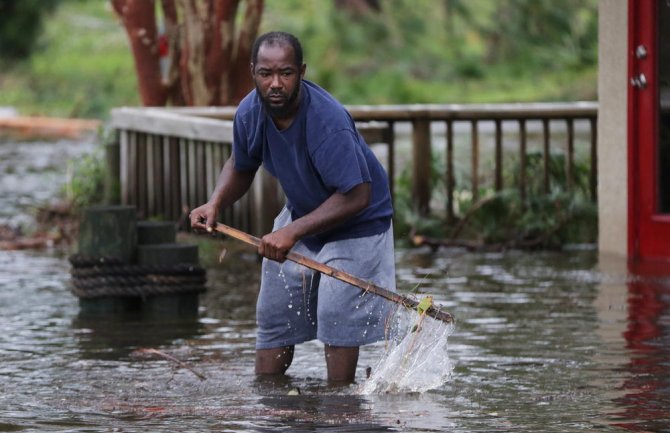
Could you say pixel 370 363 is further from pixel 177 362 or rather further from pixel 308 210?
pixel 308 210

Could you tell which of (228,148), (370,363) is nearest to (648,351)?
(370,363)

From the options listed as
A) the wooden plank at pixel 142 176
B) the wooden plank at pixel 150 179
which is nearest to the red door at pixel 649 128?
the wooden plank at pixel 150 179

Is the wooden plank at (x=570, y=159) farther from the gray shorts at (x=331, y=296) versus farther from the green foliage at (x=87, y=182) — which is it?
the gray shorts at (x=331, y=296)

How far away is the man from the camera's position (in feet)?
22.1

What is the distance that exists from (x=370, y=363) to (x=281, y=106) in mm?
2074

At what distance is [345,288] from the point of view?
7129 millimetres

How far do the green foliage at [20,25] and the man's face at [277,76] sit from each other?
27.7m

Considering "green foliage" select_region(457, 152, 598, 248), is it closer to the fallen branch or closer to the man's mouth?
the fallen branch

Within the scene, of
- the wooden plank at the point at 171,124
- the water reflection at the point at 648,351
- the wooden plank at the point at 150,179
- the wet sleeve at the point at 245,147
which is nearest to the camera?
the water reflection at the point at 648,351

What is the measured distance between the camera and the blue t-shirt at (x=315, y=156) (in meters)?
6.73

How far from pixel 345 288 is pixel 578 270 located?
469 cm

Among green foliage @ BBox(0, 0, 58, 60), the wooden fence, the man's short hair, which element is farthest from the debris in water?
green foliage @ BBox(0, 0, 58, 60)

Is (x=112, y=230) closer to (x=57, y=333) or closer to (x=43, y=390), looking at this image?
(x=57, y=333)

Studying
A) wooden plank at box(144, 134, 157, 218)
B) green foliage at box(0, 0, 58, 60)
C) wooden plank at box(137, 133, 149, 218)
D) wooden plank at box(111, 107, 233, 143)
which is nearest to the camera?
wooden plank at box(111, 107, 233, 143)
